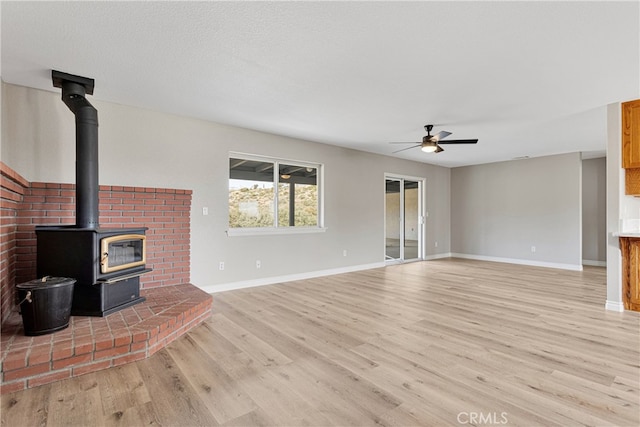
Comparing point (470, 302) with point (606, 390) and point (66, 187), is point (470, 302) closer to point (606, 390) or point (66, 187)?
point (606, 390)

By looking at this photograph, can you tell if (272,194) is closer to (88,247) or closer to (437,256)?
(88,247)

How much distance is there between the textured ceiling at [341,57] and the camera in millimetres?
2041

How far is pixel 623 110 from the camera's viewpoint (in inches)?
142

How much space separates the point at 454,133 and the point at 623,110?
196 cm

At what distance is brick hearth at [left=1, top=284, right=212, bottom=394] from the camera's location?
2002 mm

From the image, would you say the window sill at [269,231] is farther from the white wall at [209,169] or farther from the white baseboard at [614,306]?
the white baseboard at [614,306]

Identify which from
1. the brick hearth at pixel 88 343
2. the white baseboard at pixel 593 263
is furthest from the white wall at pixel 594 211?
the brick hearth at pixel 88 343

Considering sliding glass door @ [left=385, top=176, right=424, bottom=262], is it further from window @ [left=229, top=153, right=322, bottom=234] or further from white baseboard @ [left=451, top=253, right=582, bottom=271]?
window @ [left=229, top=153, right=322, bottom=234]

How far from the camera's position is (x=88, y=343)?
2197 millimetres

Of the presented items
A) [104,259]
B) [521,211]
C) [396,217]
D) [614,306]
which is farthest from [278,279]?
[521,211]

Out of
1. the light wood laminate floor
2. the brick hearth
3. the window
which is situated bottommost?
the light wood laminate floor

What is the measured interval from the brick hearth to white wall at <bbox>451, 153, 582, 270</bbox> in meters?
7.26

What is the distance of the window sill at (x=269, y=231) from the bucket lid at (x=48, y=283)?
2.20m

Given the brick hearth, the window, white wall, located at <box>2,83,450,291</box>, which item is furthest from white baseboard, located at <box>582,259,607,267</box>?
the brick hearth
